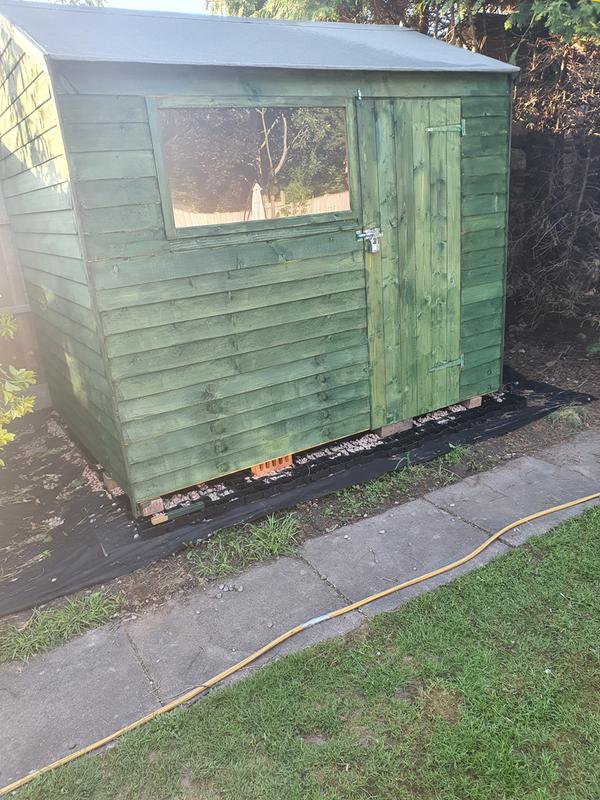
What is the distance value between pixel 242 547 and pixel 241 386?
3.11ft

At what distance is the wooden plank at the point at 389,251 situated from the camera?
12.6 ft

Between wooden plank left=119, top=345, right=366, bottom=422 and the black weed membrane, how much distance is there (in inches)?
23.8

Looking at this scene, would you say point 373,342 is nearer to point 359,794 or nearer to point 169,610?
point 169,610

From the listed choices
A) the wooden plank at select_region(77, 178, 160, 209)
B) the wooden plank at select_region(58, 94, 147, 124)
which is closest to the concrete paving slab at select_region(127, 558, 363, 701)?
the wooden plank at select_region(77, 178, 160, 209)

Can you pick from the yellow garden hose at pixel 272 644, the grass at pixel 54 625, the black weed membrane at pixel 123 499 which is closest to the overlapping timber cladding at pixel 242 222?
the black weed membrane at pixel 123 499

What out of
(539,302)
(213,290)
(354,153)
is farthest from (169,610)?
(539,302)

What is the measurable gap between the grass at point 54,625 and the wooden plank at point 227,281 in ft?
4.83

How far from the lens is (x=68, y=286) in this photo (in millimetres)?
3639

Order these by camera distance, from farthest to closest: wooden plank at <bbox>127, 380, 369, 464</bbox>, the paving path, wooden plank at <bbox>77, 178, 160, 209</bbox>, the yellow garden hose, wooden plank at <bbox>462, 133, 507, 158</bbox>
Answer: wooden plank at <bbox>462, 133, 507, 158</bbox> → wooden plank at <bbox>127, 380, 369, 464</bbox> → wooden plank at <bbox>77, 178, 160, 209</bbox> → the paving path → the yellow garden hose

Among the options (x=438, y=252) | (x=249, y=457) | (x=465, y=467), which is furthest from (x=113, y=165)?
(x=465, y=467)

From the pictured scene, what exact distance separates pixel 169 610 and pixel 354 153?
9.28ft

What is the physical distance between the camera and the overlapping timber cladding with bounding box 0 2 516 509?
3064 mm

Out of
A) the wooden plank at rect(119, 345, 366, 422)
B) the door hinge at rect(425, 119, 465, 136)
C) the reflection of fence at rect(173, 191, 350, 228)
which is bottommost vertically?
the wooden plank at rect(119, 345, 366, 422)

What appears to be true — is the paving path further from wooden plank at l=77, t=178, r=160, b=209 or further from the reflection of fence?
wooden plank at l=77, t=178, r=160, b=209
